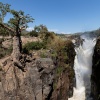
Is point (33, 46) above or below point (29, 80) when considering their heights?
above

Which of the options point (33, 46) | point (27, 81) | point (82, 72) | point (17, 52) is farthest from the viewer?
point (82, 72)

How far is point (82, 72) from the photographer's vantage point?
99.8ft

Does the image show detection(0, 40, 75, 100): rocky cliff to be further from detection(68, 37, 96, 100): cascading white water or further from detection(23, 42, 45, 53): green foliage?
detection(68, 37, 96, 100): cascading white water

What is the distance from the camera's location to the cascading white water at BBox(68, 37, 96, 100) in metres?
26.4

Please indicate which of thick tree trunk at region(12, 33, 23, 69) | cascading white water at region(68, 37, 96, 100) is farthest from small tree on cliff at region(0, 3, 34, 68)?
cascading white water at region(68, 37, 96, 100)

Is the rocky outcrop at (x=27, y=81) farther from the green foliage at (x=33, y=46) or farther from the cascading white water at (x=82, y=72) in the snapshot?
the cascading white water at (x=82, y=72)

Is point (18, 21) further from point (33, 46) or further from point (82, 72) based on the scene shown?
point (82, 72)

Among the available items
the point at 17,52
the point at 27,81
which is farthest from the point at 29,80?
the point at 17,52

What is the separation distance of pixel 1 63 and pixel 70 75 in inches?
286

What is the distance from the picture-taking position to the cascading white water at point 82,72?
26388 mm

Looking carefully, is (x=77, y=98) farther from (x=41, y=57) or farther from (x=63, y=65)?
(x=41, y=57)

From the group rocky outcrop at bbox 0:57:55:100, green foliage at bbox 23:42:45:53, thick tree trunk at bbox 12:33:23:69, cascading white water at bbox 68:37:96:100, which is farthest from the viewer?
cascading white water at bbox 68:37:96:100

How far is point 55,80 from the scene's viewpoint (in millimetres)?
20047

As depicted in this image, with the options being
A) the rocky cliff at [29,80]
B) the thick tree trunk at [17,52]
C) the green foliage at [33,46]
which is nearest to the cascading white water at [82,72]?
the green foliage at [33,46]
